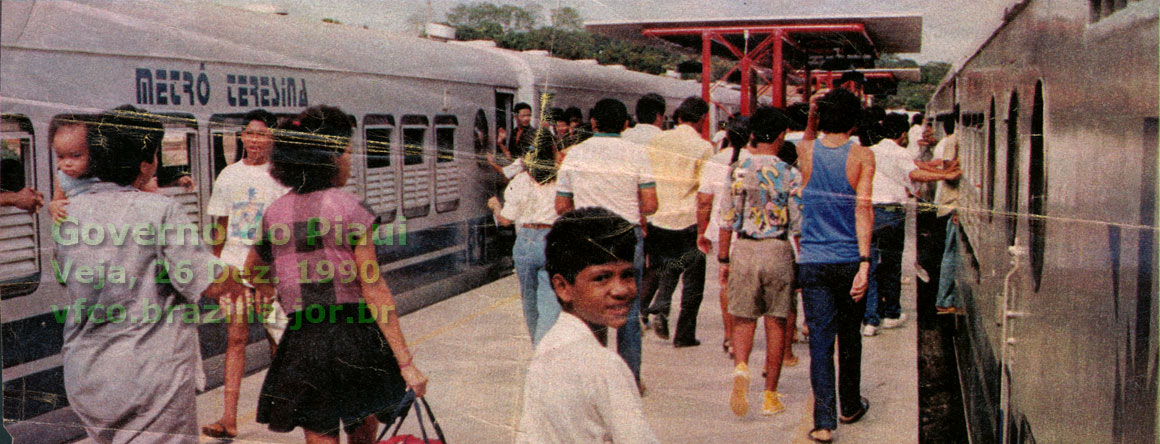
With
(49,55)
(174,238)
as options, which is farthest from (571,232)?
(49,55)

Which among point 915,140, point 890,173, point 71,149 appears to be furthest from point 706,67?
point 71,149

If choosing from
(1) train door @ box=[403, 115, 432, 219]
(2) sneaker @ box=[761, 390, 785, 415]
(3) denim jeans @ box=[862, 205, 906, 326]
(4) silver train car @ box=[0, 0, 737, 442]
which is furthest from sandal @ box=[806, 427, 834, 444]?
(1) train door @ box=[403, 115, 432, 219]

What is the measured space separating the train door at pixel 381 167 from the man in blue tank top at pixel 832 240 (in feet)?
3.01

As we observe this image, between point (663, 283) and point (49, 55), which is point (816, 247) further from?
point (49, 55)

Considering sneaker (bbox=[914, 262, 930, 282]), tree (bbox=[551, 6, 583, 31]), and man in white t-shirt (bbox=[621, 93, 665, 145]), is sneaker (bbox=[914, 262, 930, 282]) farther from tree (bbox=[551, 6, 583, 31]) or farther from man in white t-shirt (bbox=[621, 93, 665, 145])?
tree (bbox=[551, 6, 583, 31])

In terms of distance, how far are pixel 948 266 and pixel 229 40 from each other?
6.41 feet

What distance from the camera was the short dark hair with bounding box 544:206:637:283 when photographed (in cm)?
201

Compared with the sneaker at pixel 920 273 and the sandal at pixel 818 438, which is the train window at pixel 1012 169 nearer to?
the sneaker at pixel 920 273

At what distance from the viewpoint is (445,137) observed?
2221 millimetres

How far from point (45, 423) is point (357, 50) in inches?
52.1

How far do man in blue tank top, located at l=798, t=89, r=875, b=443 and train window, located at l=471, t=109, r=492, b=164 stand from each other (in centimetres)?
68

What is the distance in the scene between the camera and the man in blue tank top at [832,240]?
2.06 meters

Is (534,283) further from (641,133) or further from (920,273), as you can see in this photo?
(920,273)

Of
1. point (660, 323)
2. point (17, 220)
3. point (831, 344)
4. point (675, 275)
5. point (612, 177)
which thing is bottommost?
point (831, 344)
